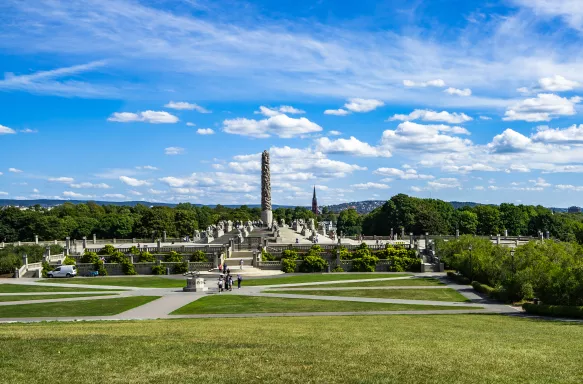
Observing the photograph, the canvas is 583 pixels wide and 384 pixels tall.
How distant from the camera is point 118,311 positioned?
35875mm

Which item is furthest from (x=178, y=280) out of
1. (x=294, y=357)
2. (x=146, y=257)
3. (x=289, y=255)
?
(x=294, y=357)

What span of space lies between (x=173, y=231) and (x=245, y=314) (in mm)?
95191

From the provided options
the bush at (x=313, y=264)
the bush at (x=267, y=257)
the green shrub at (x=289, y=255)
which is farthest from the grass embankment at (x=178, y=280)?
the bush at (x=267, y=257)

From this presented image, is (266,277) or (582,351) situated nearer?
(582,351)

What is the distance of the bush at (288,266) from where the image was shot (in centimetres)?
6431

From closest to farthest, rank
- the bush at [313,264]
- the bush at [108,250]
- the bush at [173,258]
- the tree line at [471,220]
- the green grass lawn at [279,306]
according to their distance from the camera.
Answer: the green grass lawn at [279,306]
the bush at [313,264]
the bush at [173,258]
the bush at [108,250]
the tree line at [471,220]

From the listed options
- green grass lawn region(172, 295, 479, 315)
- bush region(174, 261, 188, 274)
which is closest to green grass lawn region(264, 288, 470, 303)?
green grass lawn region(172, 295, 479, 315)

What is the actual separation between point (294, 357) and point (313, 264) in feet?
160

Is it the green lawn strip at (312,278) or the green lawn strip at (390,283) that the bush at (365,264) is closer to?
the green lawn strip at (312,278)

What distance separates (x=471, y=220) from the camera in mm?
131875

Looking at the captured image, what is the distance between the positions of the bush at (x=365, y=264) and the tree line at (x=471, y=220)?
63.8 m

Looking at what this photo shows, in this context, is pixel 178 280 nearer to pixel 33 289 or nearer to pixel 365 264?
pixel 33 289

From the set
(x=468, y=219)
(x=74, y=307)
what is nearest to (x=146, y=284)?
(x=74, y=307)

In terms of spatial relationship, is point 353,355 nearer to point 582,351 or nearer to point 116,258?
point 582,351
